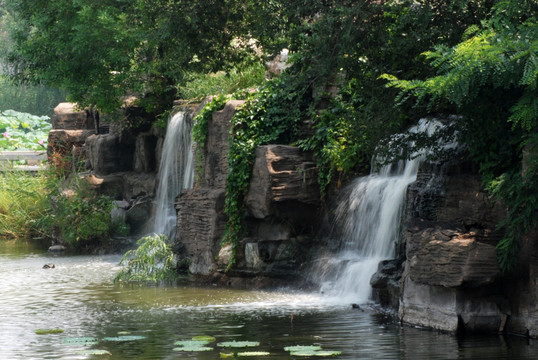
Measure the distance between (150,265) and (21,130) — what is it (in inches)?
1037

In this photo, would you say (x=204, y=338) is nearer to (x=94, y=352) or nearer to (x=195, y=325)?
(x=195, y=325)

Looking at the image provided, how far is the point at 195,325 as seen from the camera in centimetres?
1042

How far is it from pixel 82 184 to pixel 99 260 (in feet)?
10.8

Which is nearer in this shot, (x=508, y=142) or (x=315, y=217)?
(x=508, y=142)

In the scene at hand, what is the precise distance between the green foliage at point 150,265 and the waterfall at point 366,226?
2.96 meters

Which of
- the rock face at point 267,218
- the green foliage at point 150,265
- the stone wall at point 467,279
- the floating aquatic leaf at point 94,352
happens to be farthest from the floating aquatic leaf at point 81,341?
the green foliage at point 150,265

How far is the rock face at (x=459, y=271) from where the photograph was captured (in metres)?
9.52

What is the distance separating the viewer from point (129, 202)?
2108cm

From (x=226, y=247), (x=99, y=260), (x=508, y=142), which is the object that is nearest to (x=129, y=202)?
(x=99, y=260)

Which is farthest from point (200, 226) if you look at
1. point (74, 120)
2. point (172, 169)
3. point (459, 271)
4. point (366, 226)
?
point (74, 120)

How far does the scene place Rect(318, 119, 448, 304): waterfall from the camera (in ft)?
40.2

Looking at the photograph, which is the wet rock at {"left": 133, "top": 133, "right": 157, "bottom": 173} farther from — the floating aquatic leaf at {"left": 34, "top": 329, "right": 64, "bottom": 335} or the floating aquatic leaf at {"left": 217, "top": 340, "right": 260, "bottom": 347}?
the floating aquatic leaf at {"left": 217, "top": 340, "right": 260, "bottom": 347}

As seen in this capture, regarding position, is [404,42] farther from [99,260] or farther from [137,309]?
[99,260]

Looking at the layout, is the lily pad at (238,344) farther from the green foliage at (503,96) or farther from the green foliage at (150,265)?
the green foliage at (150,265)
